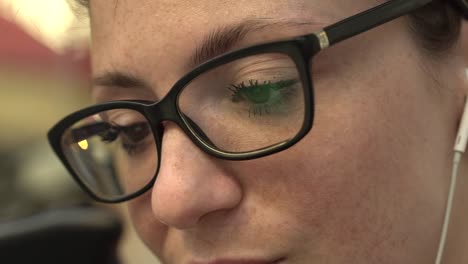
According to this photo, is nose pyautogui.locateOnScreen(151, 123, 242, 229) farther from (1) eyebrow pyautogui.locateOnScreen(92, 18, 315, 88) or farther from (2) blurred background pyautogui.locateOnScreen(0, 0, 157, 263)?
(2) blurred background pyautogui.locateOnScreen(0, 0, 157, 263)

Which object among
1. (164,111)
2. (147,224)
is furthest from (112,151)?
(164,111)

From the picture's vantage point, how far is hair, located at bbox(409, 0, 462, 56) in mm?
699

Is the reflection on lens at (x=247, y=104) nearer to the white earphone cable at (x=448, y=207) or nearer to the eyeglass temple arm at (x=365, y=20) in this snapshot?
the eyeglass temple arm at (x=365, y=20)

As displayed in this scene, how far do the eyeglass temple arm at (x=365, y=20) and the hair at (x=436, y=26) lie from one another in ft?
0.17


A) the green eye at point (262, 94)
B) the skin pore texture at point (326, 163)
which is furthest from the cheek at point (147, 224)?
the green eye at point (262, 94)

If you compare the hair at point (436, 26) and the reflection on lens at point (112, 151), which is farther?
the reflection on lens at point (112, 151)

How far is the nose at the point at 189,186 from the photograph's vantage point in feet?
2.15

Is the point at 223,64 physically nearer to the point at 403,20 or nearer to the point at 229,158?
the point at 229,158

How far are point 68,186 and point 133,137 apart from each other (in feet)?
3.11

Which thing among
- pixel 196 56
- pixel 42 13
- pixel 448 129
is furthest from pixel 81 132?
pixel 448 129

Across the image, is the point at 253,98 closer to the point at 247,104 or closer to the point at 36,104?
the point at 247,104

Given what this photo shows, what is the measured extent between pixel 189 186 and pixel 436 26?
16.1 inches

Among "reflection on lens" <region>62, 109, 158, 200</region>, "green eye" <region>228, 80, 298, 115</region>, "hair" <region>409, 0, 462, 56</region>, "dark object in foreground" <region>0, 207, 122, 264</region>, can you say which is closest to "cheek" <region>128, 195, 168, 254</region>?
"reflection on lens" <region>62, 109, 158, 200</region>

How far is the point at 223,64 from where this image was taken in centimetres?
64
